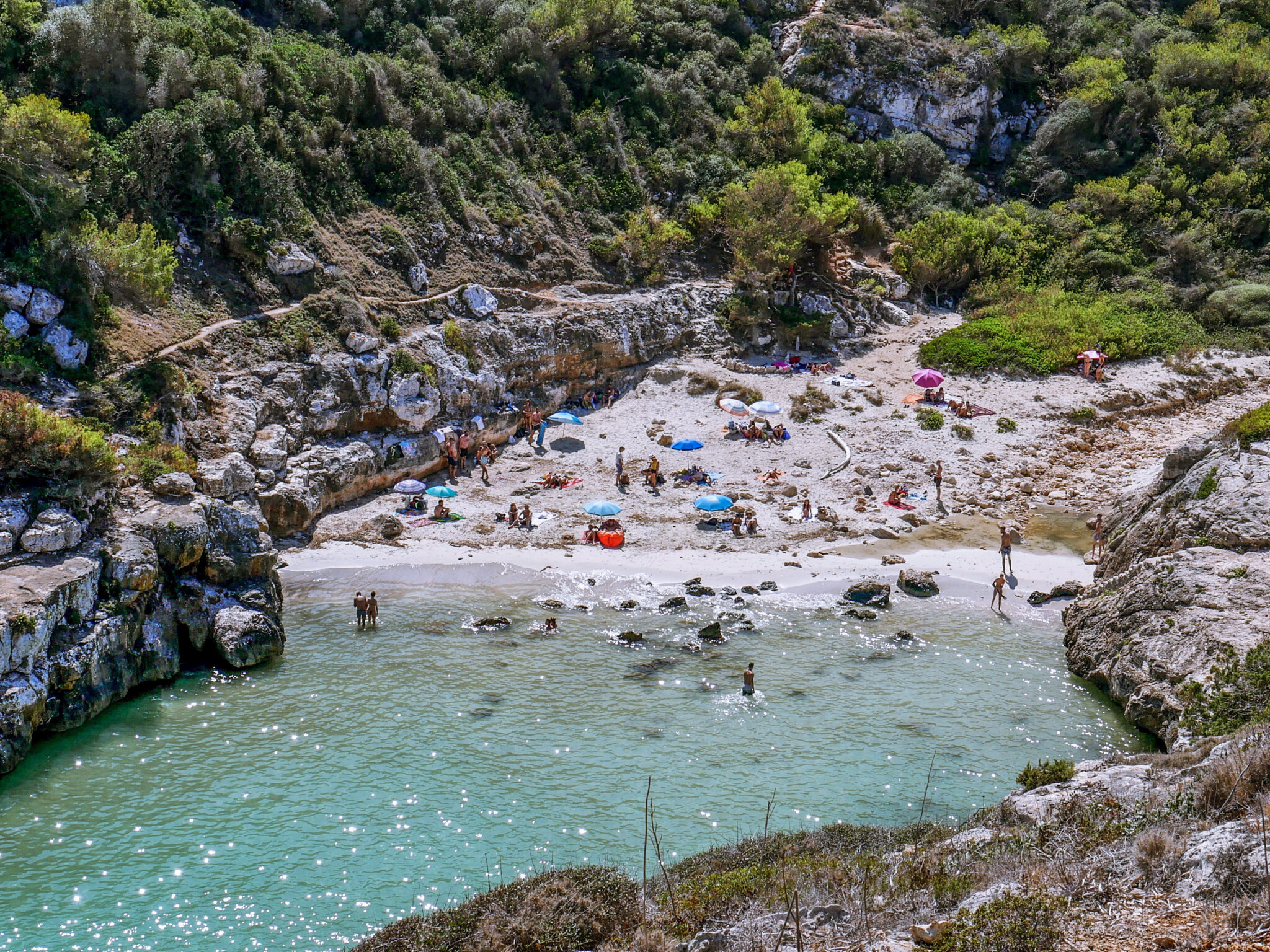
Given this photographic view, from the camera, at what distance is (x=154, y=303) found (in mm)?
29375

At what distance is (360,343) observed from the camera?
33.9 m

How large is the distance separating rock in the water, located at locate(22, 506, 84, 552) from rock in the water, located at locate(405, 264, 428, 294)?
2105 cm

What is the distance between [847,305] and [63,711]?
140ft

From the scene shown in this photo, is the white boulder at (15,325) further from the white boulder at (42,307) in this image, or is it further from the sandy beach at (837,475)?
the sandy beach at (837,475)

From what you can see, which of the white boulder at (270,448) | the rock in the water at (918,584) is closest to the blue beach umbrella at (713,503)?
the rock in the water at (918,584)

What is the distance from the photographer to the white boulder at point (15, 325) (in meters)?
24.8

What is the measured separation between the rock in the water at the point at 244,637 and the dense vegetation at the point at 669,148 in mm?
10104

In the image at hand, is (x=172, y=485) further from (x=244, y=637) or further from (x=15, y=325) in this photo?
(x=15, y=325)

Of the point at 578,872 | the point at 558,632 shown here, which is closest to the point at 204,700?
the point at 558,632

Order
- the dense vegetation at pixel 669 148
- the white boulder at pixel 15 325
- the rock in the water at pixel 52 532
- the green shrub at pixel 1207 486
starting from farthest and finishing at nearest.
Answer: the dense vegetation at pixel 669 148
the white boulder at pixel 15 325
the green shrub at pixel 1207 486
the rock in the water at pixel 52 532

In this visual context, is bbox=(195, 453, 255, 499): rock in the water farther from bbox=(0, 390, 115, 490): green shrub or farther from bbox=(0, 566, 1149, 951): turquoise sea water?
bbox=(0, 566, 1149, 951): turquoise sea water

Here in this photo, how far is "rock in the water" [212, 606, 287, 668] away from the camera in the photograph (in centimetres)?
2205

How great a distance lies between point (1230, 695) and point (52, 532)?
85.9ft

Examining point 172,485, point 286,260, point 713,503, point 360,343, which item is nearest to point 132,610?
point 172,485
